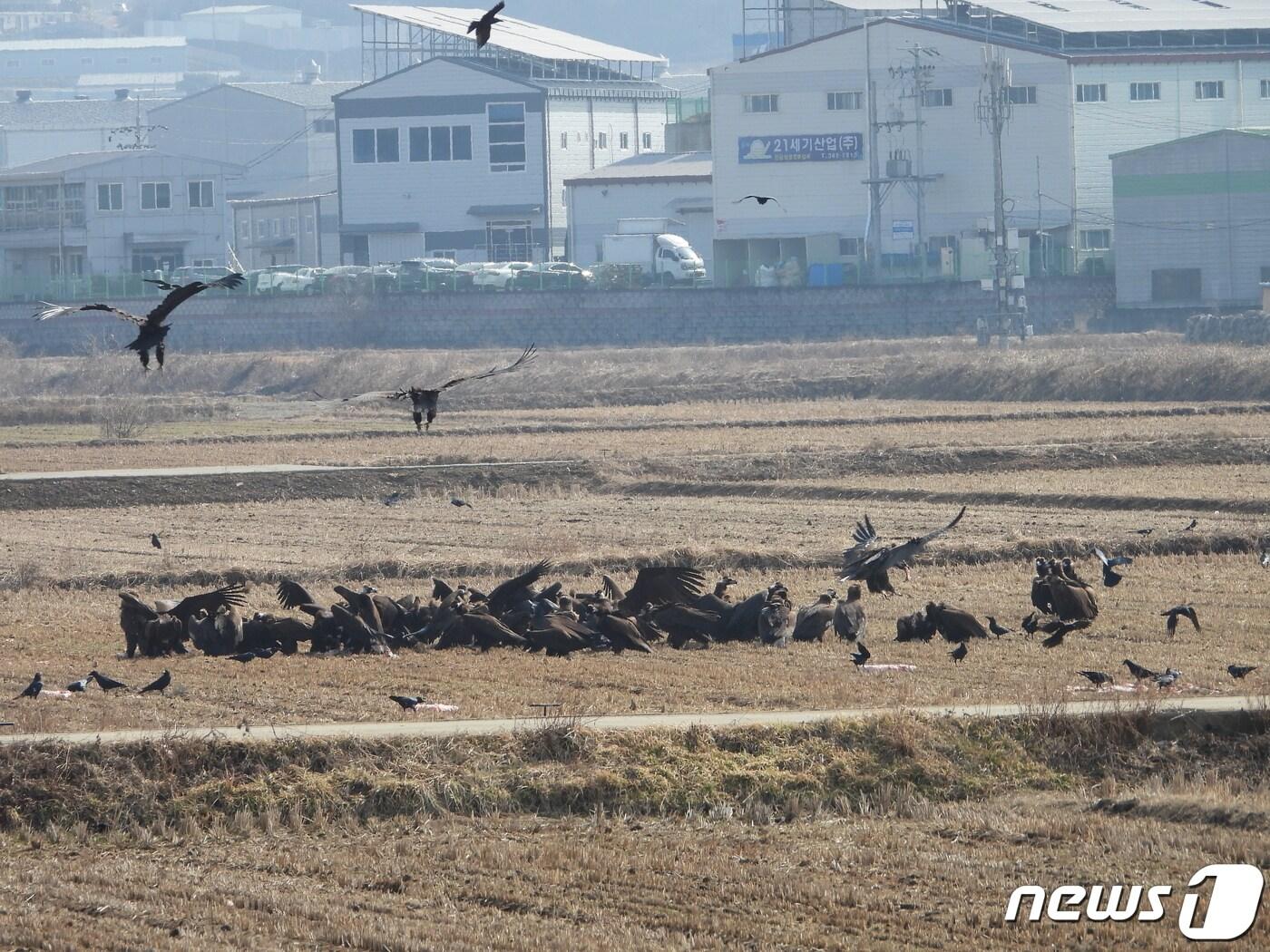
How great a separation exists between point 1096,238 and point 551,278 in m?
19.7

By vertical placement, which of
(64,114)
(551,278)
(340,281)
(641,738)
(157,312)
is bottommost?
(641,738)

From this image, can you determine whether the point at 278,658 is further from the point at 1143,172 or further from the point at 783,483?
the point at 1143,172

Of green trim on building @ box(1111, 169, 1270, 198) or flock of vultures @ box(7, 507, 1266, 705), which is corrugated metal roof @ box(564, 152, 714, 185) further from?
flock of vultures @ box(7, 507, 1266, 705)

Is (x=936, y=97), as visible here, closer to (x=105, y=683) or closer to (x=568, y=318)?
(x=568, y=318)

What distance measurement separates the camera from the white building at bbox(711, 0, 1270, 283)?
7338 centimetres

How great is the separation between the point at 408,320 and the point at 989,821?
63933 millimetres

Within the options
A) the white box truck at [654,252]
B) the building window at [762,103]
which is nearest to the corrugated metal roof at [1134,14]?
the building window at [762,103]

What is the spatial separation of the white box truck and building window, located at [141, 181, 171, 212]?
76.9 ft

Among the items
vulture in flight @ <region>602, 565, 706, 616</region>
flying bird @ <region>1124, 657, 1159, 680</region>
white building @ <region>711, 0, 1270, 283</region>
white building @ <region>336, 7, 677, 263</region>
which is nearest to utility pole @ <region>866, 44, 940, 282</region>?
white building @ <region>711, 0, 1270, 283</region>

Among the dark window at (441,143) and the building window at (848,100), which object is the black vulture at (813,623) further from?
the dark window at (441,143)

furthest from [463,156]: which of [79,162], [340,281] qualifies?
[79,162]

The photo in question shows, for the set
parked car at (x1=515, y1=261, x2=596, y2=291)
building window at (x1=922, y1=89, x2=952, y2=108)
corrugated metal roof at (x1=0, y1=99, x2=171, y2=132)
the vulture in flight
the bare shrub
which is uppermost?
corrugated metal roof at (x1=0, y1=99, x2=171, y2=132)

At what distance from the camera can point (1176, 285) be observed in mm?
70875

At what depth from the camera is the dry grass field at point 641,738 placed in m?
11.4
